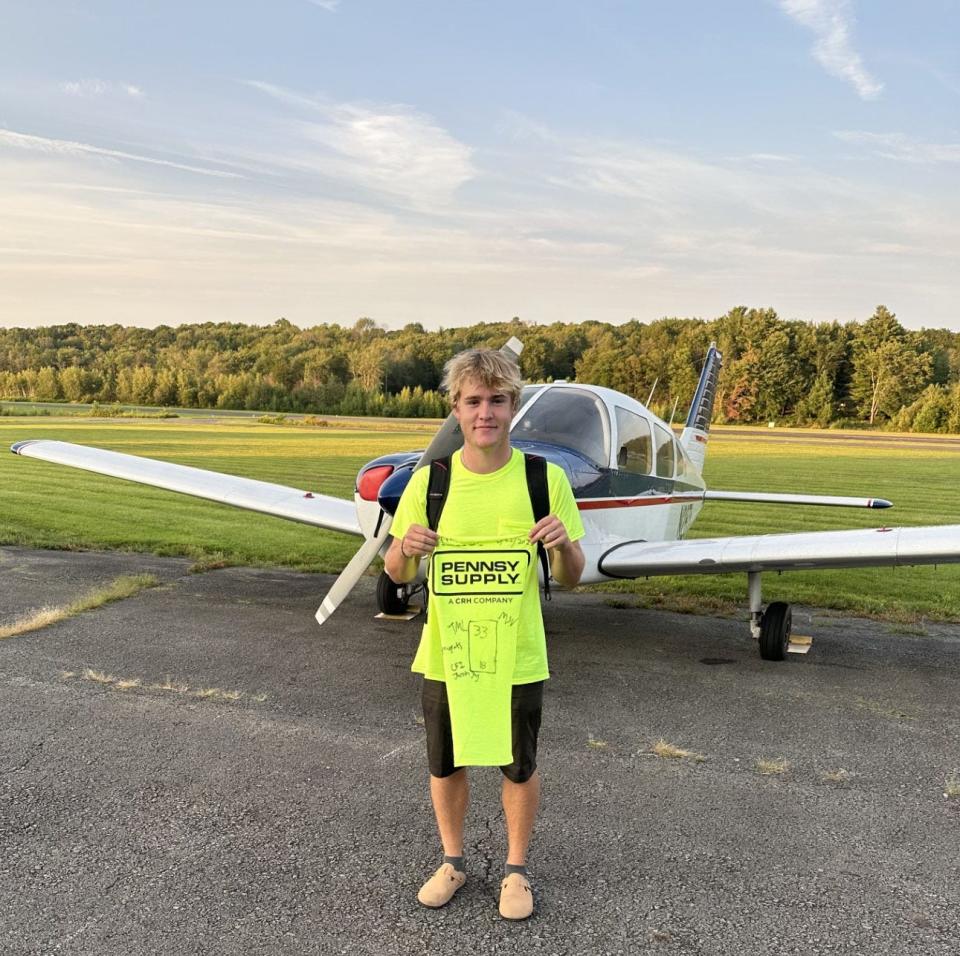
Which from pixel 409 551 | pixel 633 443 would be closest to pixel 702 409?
pixel 633 443

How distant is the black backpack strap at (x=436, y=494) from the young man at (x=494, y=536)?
0.05 ft

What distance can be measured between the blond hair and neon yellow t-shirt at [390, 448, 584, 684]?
0.21 meters

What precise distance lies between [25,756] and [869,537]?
535 centimetres

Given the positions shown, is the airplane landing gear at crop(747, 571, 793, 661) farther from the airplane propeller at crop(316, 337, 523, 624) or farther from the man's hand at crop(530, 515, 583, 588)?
the man's hand at crop(530, 515, 583, 588)

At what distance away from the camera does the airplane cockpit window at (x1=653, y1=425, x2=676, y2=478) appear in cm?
727

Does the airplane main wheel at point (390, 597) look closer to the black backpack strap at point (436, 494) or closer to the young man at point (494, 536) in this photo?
the young man at point (494, 536)

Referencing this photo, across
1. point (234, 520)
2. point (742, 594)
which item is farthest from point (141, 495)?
point (742, 594)

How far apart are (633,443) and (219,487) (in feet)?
13.9

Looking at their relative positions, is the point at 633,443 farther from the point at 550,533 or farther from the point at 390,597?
the point at 550,533

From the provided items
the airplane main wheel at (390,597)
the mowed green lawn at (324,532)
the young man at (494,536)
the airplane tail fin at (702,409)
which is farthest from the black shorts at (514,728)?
the airplane tail fin at (702,409)

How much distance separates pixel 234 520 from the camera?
12930 mm

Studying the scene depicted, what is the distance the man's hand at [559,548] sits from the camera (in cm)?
248

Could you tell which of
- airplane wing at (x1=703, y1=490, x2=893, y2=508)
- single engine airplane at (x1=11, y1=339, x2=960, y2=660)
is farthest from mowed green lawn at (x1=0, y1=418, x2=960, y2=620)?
single engine airplane at (x1=11, y1=339, x2=960, y2=660)

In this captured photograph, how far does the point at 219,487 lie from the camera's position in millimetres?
8438
